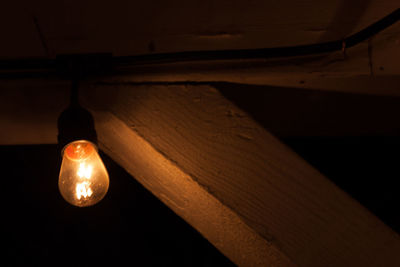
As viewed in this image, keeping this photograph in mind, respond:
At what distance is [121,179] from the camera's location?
1.71m

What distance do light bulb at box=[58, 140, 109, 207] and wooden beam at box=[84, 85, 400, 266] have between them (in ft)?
0.35

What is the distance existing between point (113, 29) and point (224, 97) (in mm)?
310

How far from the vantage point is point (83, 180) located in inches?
34.0

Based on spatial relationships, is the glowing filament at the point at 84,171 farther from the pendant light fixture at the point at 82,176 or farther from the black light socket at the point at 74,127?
the black light socket at the point at 74,127

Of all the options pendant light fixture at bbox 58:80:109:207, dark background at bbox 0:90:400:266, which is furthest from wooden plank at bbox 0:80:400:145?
dark background at bbox 0:90:400:266

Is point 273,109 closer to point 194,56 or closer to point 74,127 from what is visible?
point 194,56

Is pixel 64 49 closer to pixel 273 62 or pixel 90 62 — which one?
pixel 90 62

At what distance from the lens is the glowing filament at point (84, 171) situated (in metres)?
0.87

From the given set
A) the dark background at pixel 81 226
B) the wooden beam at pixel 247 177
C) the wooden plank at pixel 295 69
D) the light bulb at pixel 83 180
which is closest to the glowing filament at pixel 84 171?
the light bulb at pixel 83 180

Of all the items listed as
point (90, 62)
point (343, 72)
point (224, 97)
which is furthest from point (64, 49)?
point (343, 72)

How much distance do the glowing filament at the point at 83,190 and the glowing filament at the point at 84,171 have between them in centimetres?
2

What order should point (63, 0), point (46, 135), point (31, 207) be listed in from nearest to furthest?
1. point (63, 0)
2. point (46, 135)
3. point (31, 207)

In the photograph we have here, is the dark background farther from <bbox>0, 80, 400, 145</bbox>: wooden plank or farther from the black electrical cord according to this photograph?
the black electrical cord

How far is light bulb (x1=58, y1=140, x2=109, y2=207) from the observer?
0.85 meters
